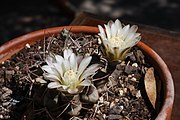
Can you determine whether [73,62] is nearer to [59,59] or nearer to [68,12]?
[59,59]

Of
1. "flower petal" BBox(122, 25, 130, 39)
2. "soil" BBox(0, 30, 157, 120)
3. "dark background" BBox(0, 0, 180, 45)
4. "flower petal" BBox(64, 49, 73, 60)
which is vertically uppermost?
"dark background" BBox(0, 0, 180, 45)

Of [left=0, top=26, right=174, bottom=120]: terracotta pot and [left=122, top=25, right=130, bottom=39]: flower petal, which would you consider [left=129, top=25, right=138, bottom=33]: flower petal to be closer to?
[left=122, top=25, right=130, bottom=39]: flower petal

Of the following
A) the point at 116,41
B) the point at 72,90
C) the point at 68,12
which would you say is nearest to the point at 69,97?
the point at 72,90

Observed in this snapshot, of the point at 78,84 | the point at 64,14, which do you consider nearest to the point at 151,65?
the point at 78,84

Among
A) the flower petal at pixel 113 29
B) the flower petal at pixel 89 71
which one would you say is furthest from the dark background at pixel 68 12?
the flower petal at pixel 89 71

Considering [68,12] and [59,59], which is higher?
[68,12]

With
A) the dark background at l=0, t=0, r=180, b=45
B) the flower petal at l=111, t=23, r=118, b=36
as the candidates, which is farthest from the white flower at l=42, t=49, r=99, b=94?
the dark background at l=0, t=0, r=180, b=45

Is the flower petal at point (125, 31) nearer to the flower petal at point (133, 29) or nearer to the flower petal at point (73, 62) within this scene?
the flower petal at point (133, 29)
